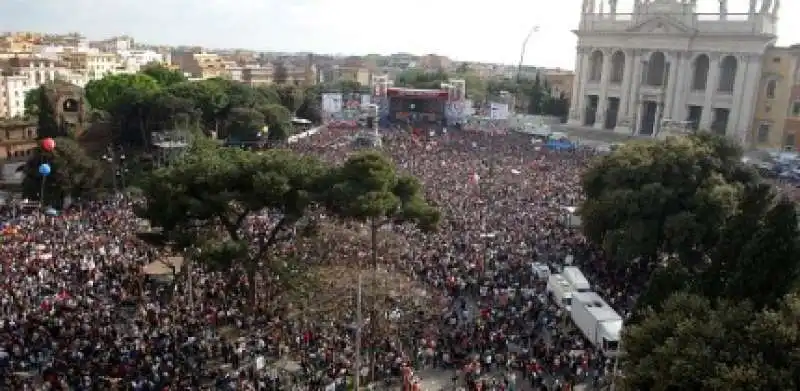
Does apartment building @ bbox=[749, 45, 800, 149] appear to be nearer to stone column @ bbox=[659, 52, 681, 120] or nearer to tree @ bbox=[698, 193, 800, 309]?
stone column @ bbox=[659, 52, 681, 120]

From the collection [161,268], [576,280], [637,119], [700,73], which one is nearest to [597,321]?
[576,280]

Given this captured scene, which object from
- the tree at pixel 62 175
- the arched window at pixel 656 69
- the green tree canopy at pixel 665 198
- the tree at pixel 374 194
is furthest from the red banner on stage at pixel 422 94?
the tree at pixel 374 194

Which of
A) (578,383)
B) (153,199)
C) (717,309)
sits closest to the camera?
(717,309)

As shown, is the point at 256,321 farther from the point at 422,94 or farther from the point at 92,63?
the point at 92,63

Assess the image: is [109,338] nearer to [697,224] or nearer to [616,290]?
[616,290]

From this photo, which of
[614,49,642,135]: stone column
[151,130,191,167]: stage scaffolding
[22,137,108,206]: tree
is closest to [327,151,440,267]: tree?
A: [22,137,108,206]: tree

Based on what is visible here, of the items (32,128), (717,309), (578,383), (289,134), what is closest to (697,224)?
(578,383)

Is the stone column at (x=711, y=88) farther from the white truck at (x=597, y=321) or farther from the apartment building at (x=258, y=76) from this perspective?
the apartment building at (x=258, y=76)
